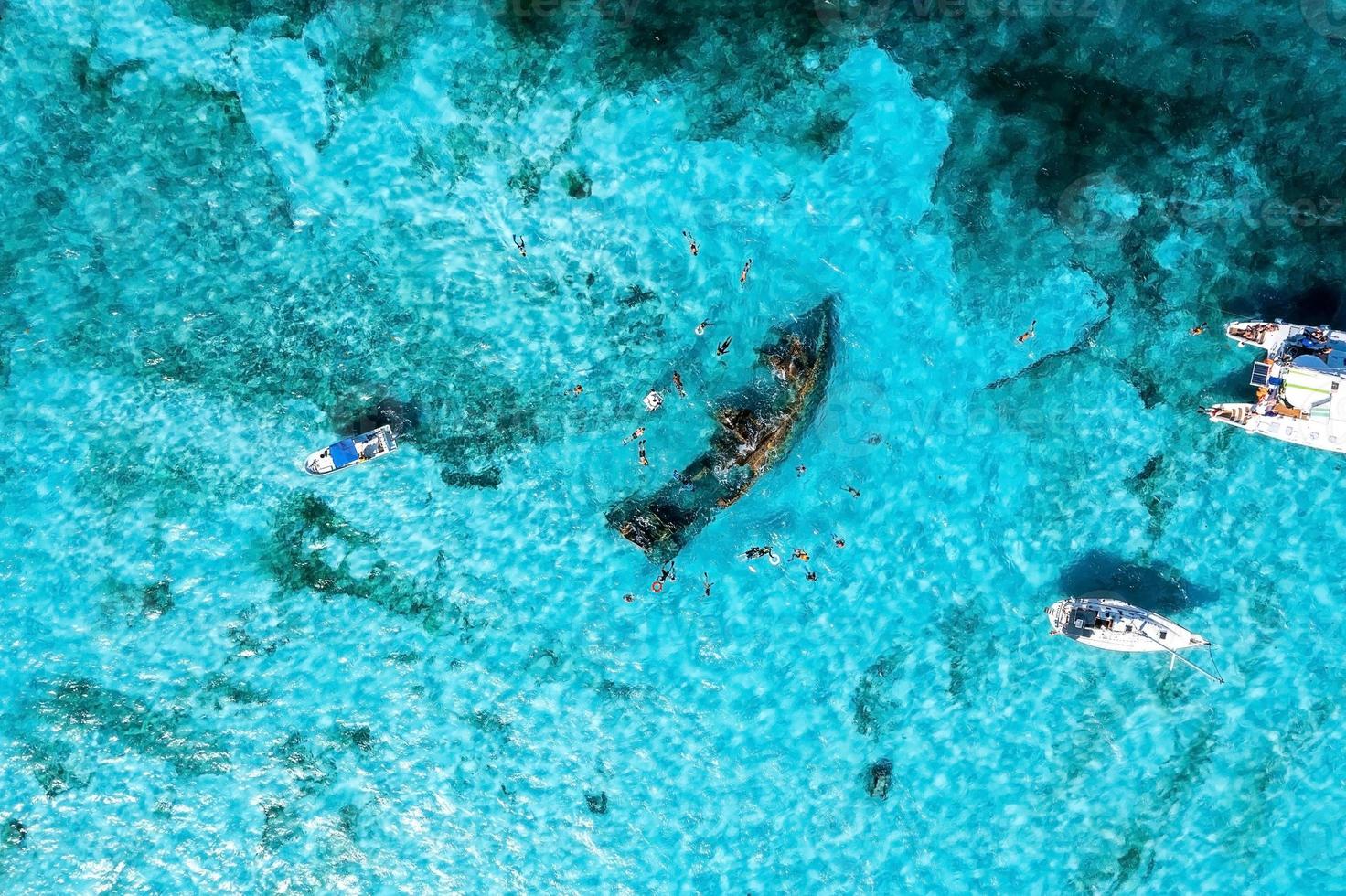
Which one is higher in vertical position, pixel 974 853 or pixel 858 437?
pixel 858 437

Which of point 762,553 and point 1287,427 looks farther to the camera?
point 762,553

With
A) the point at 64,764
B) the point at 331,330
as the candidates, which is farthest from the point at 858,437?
the point at 64,764

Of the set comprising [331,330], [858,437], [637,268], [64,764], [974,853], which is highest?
[637,268]

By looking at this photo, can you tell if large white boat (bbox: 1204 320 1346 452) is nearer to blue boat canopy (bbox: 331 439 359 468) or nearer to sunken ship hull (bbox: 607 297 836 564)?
sunken ship hull (bbox: 607 297 836 564)

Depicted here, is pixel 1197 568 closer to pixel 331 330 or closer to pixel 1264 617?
pixel 1264 617

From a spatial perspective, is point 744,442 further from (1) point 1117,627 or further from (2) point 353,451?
(1) point 1117,627

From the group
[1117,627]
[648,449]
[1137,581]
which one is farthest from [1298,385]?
[648,449]
